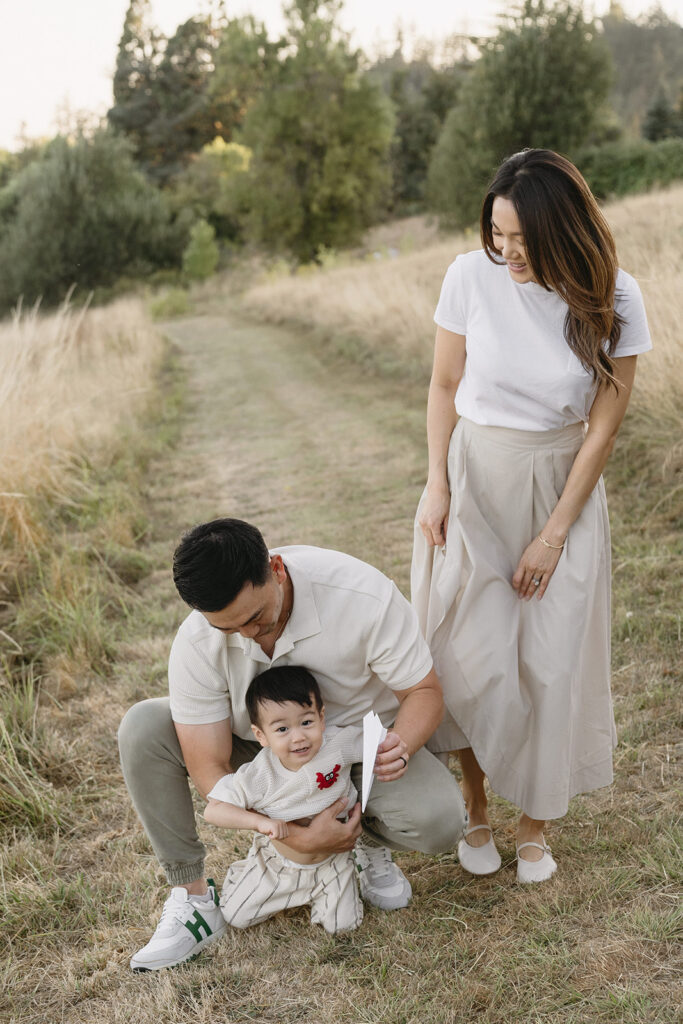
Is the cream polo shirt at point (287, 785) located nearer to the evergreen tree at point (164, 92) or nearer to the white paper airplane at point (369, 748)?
the white paper airplane at point (369, 748)

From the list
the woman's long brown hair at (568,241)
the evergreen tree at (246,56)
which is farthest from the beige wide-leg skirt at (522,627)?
the evergreen tree at (246,56)

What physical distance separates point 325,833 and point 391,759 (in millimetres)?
252

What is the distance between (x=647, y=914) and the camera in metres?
2.08

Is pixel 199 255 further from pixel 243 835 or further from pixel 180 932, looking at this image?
pixel 180 932

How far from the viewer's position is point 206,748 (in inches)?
87.3

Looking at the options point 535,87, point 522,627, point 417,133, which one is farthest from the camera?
point 417,133

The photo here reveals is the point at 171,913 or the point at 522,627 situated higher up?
the point at 522,627

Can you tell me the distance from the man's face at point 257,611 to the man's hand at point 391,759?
1.26 ft

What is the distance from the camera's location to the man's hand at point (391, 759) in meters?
2.03

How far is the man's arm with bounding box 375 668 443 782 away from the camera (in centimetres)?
204

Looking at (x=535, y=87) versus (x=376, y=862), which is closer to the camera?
(x=376, y=862)

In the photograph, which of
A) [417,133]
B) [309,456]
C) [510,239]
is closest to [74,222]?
[309,456]

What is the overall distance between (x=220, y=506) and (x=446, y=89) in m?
36.7

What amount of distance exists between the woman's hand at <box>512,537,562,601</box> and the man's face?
2.02 ft
